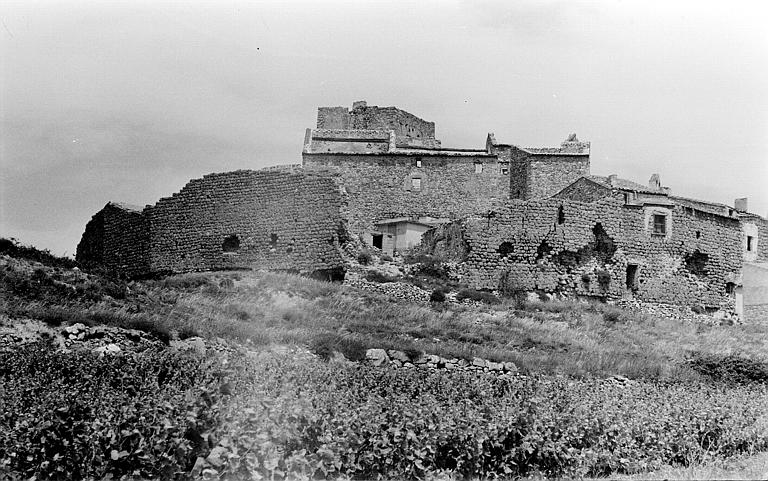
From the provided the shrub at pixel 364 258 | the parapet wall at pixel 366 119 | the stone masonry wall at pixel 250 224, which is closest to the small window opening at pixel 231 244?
the stone masonry wall at pixel 250 224

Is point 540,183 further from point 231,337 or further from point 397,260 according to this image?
point 231,337

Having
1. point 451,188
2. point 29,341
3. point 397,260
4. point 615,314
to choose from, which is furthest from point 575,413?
point 451,188

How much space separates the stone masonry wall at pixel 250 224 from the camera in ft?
80.8

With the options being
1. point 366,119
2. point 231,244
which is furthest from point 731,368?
point 366,119

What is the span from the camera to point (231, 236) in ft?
85.3

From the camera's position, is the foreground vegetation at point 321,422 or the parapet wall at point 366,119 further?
the parapet wall at point 366,119

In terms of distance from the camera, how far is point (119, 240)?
29.1m

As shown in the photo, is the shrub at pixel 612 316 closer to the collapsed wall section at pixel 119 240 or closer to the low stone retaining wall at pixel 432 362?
the low stone retaining wall at pixel 432 362

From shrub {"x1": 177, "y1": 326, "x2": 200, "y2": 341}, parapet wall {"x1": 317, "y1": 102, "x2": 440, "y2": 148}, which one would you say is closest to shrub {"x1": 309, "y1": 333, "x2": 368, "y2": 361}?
shrub {"x1": 177, "y1": 326, "x2": 200, "y2": 341}

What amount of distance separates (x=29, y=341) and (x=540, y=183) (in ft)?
117

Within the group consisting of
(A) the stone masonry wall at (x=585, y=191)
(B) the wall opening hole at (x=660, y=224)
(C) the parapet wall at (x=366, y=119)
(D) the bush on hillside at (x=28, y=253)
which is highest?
(C) the parapet wall at (x=366, y=119)

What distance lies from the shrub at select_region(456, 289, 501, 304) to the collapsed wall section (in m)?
10.7

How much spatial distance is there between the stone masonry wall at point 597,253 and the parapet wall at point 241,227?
470cm

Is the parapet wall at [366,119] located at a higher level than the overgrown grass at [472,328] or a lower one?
higher
